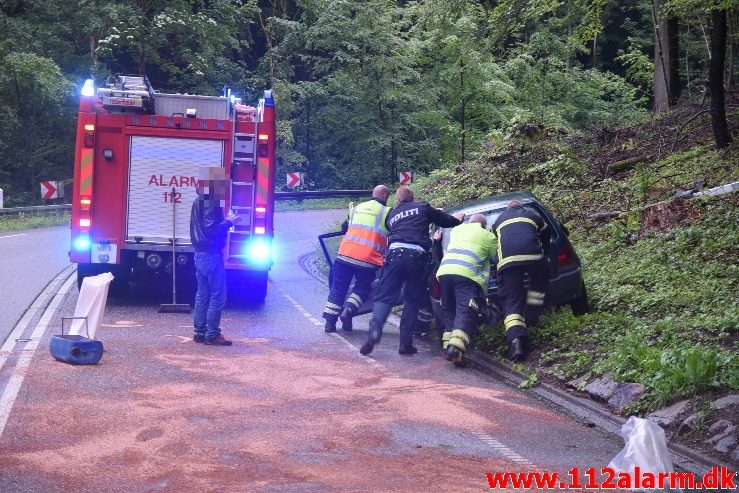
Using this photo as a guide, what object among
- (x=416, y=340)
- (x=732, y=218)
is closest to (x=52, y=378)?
(x=416, y=340)

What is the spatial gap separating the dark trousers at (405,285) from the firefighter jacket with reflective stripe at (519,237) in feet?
3.16

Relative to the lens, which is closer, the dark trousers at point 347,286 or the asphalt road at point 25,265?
the dark trousers at point 347,286

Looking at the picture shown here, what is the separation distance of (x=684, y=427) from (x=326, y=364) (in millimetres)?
3930

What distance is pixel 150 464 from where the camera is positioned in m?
6.18

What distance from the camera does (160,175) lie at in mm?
13750

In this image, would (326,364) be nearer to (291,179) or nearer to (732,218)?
(732,218)

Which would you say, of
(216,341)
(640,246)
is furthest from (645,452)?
(640,246)

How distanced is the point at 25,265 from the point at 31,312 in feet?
19.9

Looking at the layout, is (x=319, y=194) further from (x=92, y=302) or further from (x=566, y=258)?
(x=92, y=302)

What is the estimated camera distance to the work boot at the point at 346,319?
12.3m

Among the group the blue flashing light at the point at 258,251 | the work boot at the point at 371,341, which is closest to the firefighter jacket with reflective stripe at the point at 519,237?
the work boot at the point at 371,341

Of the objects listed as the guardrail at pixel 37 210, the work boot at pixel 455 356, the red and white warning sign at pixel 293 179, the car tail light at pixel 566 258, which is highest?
the red and white warning sign at pixel 293 179

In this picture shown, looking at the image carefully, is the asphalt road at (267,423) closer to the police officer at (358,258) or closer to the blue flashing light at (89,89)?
the police officer at (358,258)

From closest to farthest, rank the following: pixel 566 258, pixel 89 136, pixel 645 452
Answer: pixel 645 452 → pixel 566 258 → pixel 89 136
